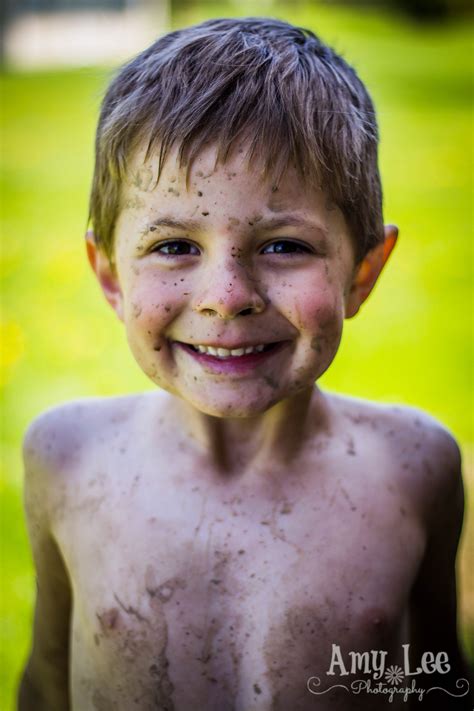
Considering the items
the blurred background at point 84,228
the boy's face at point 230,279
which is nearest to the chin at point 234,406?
the boy's face at point 230,279

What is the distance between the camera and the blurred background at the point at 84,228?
3297 millimetres

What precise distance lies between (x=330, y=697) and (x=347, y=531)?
0.26 metres

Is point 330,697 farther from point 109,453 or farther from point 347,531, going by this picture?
point 109,453

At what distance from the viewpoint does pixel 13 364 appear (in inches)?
142

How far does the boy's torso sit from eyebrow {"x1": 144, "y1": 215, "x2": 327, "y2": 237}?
16.3 inches

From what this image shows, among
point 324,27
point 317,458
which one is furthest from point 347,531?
point 324,27

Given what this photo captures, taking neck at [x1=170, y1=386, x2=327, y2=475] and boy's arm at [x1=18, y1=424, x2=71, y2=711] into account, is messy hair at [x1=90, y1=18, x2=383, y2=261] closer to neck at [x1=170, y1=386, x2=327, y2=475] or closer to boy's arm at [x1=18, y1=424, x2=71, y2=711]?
neck at [x1=170, y1=386, x2=327, y2=475]

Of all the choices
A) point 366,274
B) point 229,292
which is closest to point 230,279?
point 229,292

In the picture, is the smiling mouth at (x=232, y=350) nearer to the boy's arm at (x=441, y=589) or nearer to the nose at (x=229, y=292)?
the nose at (x=229, y=292)

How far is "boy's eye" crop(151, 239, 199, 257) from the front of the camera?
1.23m

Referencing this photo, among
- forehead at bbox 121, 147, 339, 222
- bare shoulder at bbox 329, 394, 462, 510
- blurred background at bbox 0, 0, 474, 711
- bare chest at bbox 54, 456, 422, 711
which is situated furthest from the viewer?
blurred background at bbox 0, 0, 474, 711

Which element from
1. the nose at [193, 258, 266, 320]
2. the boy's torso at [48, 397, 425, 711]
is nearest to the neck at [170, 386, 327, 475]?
the boy's torso at [48, 397, 425, 711]

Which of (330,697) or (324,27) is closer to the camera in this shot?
(330,697)

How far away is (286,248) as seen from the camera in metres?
1.22
